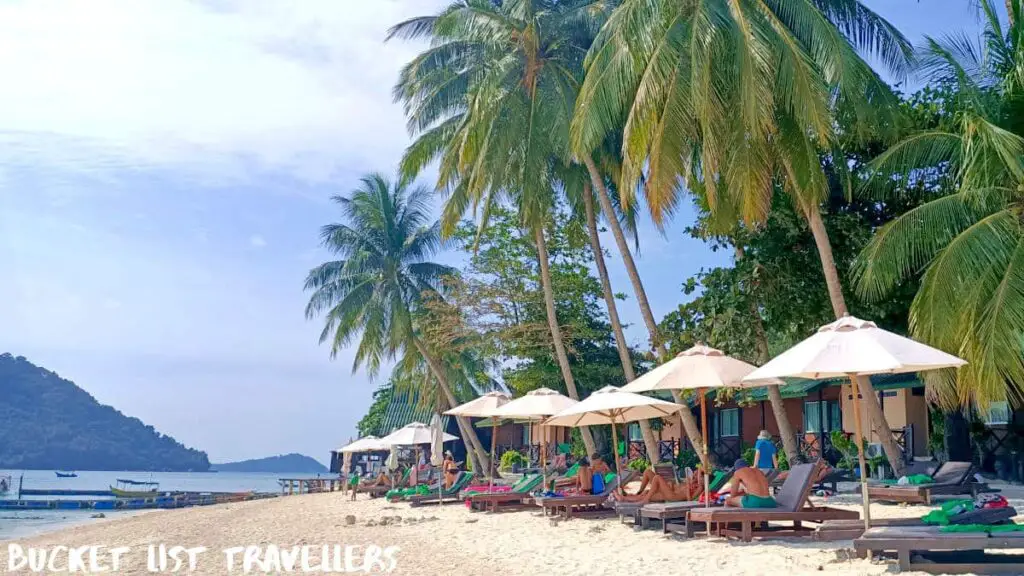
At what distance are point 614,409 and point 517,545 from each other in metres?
3.87

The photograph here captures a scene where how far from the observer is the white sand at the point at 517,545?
8109 mm

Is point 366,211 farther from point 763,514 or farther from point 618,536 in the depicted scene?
point 763,514

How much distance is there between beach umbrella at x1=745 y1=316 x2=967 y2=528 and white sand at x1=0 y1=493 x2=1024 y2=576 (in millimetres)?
1135

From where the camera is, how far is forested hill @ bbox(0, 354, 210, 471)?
436 feet

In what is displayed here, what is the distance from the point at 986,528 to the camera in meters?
6.65

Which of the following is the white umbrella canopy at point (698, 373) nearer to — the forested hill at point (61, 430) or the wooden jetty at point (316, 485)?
the wooden jetty at point (316, 485)

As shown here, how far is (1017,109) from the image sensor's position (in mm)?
11992

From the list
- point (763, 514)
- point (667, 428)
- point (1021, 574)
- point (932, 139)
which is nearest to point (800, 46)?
point (932, 139)

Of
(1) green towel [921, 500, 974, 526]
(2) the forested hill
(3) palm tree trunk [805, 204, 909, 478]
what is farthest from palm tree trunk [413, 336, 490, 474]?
(2) the forested hill

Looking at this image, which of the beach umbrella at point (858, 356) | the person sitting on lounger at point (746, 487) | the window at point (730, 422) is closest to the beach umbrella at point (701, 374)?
the person sitting on lounger at point (746, 487)

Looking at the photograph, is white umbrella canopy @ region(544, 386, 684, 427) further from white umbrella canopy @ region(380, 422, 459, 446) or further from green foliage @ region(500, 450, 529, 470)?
green foliage @ region(500, 450, 529, 470)

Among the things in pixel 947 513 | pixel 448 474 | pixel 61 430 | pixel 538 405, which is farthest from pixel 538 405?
pixel 61 430

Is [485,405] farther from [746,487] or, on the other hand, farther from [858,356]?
[858,356]

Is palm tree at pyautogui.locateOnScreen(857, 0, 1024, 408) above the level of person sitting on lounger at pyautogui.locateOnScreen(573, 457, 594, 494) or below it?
above
